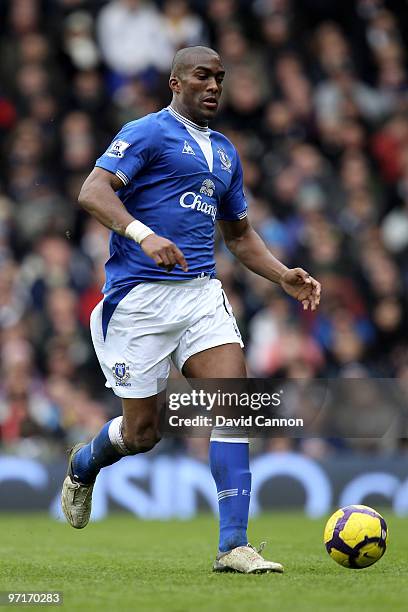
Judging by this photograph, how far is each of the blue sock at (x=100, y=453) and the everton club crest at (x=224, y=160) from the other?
140cm

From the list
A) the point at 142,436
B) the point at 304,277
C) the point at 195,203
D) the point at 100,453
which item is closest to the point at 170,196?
the point at 195,203

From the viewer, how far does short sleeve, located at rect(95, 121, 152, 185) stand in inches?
252

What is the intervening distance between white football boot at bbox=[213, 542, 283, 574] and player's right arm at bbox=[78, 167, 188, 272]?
1.36 metres

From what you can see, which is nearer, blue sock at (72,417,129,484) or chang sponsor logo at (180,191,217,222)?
chang sponsor logo at (180,191,217,222)

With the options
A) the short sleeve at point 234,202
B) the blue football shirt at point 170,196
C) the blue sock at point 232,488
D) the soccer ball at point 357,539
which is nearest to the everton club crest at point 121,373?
the blue football shirt at point 170,196

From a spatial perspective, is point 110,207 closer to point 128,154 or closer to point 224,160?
point 128,154

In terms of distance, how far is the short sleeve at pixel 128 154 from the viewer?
6.40 m

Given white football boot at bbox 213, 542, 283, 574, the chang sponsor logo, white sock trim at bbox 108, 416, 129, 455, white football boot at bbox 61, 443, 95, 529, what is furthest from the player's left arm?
white football boot at bbox 61, 443, 95, 529

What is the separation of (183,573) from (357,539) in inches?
33.5

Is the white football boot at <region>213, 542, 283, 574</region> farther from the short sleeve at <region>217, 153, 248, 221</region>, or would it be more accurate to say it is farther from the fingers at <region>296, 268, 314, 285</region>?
the short sleeve at <region>217, 153, 248, 221</region>

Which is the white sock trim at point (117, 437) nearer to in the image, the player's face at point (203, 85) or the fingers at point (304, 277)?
the fingers at point (304, 277)

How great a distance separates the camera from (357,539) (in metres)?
6.33

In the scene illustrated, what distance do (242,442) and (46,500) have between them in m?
5.92

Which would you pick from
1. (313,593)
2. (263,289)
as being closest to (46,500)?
(263,289)
